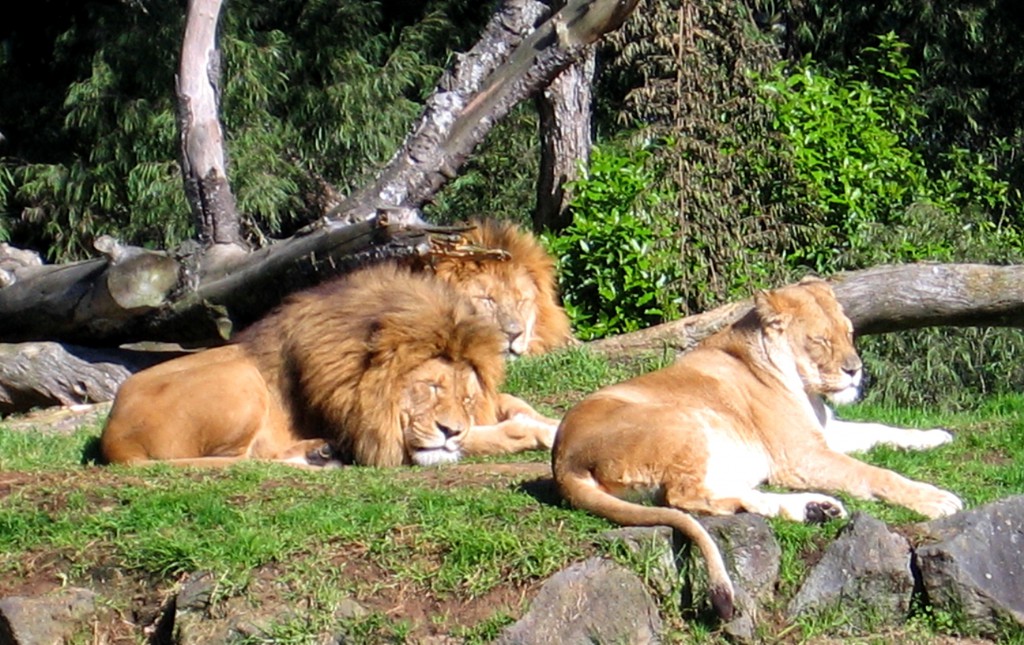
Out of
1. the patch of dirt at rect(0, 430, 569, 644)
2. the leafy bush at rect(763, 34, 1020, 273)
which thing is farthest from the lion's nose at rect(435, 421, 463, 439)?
the leafy bush at rect(763, 34, 1020, 273)

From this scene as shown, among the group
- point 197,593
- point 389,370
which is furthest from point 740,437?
point 197,593

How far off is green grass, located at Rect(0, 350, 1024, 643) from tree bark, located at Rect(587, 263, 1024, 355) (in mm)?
2484

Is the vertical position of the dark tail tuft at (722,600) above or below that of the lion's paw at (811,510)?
below

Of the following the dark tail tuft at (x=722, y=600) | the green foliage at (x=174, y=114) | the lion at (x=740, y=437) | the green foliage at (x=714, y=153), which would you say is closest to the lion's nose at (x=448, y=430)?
the lion at (x=740, y=437)

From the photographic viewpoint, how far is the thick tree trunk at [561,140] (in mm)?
12891

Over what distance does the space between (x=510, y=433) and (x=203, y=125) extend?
4179mm

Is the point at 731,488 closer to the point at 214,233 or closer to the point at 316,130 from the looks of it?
the point at 214,233

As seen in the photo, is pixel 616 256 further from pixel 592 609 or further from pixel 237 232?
pixel 592 609

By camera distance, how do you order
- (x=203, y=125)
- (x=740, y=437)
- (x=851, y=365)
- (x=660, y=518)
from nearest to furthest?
(x=660, y=518) < (x=740, y=437) < (x=851, y=365) < (x=203, y=125)

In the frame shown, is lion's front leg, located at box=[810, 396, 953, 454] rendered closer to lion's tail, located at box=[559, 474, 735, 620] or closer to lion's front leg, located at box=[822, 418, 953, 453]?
lion's front leg, located at box=[822, 418, 953, 453]

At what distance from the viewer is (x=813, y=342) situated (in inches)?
271

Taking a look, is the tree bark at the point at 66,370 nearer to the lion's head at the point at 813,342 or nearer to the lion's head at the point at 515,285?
the lion's head at the point at 515,285

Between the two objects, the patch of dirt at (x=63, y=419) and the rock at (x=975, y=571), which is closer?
the rock at (x=975, y=571)

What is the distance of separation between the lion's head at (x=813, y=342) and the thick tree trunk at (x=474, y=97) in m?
3.73
